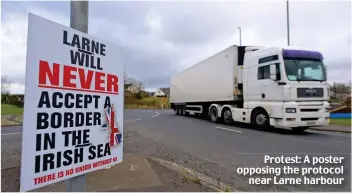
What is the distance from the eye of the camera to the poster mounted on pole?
1.69 m

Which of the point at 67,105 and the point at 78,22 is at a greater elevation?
the point at 78,22

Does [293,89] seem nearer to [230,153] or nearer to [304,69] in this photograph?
[304,69]

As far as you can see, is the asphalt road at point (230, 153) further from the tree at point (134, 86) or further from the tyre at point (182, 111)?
the tree at point (134, 86)

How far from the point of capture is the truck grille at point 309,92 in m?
10.3

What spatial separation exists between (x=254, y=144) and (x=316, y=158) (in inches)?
79.7

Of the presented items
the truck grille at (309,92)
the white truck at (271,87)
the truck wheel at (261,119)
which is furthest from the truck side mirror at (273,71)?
the truck wheel at (261,119)

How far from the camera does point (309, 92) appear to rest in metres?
10.4

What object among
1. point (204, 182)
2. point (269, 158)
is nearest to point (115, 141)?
point (204, 182)

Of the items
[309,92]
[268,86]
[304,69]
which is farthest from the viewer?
[268,86]

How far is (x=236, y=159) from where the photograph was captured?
6113 millimetres

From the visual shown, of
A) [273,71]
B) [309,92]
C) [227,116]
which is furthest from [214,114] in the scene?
[309,92]

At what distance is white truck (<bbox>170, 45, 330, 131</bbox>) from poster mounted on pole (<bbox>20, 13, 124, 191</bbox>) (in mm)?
9461

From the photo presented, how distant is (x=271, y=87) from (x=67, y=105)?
1037cm

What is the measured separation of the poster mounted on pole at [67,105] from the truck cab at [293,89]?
944 cm
